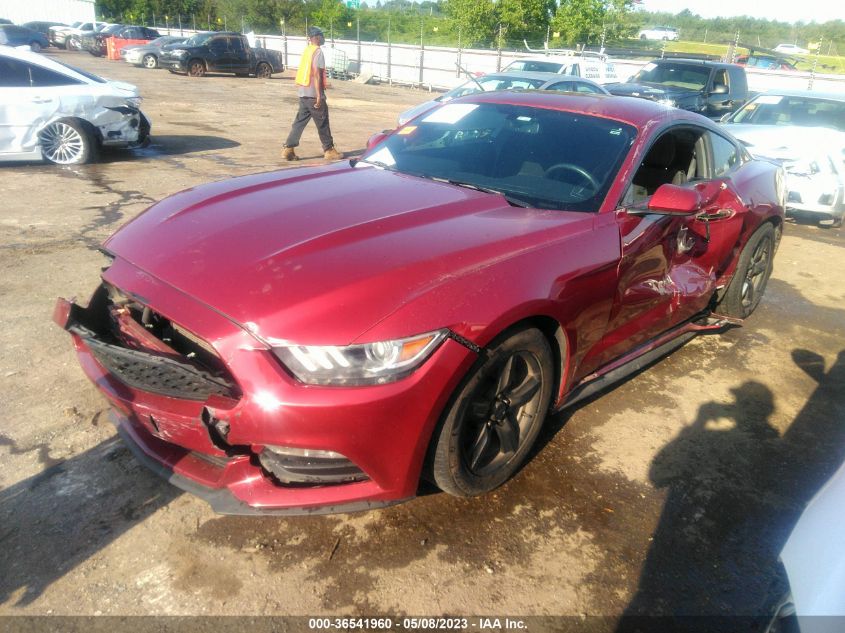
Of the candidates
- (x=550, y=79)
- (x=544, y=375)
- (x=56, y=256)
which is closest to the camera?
(x=544, y=375)

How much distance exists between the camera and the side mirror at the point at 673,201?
10.3 feet

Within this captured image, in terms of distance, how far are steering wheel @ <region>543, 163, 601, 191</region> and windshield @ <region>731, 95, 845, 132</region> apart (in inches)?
265

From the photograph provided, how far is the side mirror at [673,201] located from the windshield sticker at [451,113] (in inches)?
53.3

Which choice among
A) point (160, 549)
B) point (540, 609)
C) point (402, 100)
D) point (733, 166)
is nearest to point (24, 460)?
point (160, 549)

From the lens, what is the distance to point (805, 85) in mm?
22562

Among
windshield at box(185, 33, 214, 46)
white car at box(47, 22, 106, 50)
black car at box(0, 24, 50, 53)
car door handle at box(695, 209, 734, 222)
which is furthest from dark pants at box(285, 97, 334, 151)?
white car at box(47, 22, 106, 50)

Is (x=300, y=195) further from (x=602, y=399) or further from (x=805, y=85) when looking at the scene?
(x=805, y=85)

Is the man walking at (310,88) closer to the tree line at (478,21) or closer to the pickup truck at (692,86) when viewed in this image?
the pickup truck at (692,86)

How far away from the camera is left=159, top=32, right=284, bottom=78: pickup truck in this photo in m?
25.5

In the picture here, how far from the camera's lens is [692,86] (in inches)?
547

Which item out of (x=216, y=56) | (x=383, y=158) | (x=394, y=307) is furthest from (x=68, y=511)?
(x=216, y=56)

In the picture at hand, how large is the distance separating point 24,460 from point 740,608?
2917mm

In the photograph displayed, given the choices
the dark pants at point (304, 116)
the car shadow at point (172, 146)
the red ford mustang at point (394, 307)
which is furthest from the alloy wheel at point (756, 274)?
the car shadow at point (172, 146)

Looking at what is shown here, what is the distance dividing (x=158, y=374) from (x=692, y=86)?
46.2 ft
